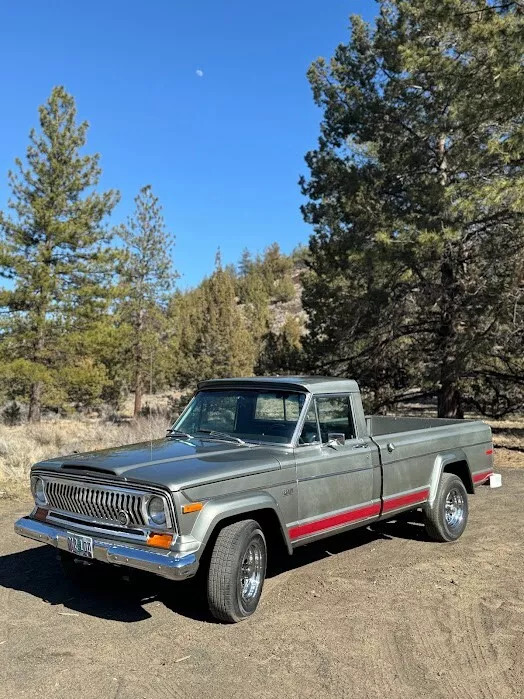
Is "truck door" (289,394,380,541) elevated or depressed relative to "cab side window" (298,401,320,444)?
depressed

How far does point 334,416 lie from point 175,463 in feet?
6.07

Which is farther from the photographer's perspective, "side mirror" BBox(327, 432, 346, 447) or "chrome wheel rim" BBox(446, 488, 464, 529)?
"chrome wheel rim" BBox(446, 488, 464, 529)

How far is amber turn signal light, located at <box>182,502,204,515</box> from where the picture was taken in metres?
4.16

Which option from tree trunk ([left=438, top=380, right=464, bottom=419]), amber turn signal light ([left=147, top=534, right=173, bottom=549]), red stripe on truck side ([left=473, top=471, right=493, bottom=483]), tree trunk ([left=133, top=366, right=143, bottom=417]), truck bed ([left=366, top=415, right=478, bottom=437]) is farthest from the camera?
tree trunk ([left=133, top=366, right=143, bottom=417])

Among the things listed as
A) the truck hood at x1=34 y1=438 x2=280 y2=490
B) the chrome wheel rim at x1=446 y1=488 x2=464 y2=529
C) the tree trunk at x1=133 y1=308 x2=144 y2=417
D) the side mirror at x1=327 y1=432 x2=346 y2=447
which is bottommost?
the chrome wheel rim at x1=446 y1=488 x2=464 y2=529

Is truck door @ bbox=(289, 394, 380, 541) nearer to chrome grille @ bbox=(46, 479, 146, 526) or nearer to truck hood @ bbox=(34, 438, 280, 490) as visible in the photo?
truck hood @ bbox=(34, 438, 280, 490)

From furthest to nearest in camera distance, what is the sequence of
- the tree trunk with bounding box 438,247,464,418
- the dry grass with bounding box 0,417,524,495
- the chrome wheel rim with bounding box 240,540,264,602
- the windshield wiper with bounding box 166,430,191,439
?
the tree trunk with bounding box 438,247,464,418
the dry grass with bounding box 0,417,524,495
the windshield wiper with bounding box 166,430,191,439
the chrome wheel rim with bounding box 240,540,264,602

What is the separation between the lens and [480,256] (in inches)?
511

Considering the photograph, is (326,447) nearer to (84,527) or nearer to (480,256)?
(84,527)

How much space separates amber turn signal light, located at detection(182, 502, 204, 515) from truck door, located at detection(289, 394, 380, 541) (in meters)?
0.97

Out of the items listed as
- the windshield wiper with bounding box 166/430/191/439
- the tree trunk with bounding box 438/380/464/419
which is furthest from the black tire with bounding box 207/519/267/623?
the tree trunk with bounding box 438/380/464/419

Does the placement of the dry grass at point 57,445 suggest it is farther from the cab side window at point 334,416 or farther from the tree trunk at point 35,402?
the cab side window at point 334,416

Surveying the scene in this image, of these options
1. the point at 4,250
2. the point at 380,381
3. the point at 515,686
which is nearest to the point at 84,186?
the point at 4,250

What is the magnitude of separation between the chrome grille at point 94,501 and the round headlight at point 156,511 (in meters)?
0.06
